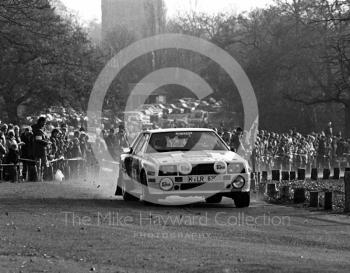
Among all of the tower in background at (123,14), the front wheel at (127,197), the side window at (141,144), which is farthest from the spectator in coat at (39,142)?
the tower in background at (123,14)

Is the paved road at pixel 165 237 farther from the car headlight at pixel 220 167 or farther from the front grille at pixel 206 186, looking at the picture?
the car headlight at pixel 220 167

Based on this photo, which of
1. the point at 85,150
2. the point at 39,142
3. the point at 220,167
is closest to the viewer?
the point at 220,167

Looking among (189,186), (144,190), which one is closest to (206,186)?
(189,186)

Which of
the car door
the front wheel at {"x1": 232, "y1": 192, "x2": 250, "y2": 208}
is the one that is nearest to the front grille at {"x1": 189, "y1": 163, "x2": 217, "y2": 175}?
the front wheel at {"x1": 232, "y1": 192, "x2": 250, "y2": 208}

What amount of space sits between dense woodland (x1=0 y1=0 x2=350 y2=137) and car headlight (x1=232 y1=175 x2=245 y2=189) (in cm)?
2578

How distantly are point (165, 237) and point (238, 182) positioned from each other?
4.38 metres

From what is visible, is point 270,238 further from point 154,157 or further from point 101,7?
point 101,7

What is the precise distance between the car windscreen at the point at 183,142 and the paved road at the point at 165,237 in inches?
47.1

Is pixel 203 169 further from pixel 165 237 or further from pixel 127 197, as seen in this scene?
pixel 165 237

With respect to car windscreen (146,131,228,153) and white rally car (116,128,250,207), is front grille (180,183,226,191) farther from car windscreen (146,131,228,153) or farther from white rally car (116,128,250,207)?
car windscreen (146,131,228,153)

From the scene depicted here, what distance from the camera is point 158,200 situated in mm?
17078

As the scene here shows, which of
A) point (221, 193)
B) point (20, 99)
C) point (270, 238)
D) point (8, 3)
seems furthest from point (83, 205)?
point (20, 99)

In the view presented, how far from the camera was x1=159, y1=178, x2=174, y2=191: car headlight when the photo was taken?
53.2 ft

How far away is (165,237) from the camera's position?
12312mm
